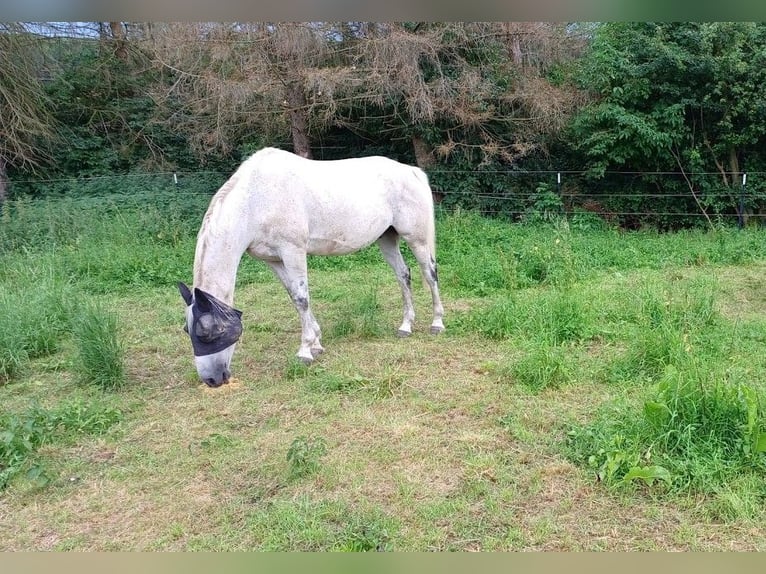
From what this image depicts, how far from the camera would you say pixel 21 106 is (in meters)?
11.0

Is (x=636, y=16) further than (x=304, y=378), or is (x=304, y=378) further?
(x=304, y=378)

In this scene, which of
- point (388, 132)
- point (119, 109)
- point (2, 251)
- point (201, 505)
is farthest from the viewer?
point (119, 109)

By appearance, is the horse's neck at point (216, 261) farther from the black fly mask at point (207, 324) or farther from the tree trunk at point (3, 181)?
the tree trunk at point (3, 181)

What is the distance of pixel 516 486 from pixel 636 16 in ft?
7.49

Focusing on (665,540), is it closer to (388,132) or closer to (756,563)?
(756,563)

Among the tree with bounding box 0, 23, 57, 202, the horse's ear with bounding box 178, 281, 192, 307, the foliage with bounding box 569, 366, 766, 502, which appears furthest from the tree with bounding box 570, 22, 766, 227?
the tree with bounding box 0, 23, 57, 202

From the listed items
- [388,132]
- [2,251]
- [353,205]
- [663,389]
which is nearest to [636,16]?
[663,389]

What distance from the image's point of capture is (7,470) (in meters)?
2.89

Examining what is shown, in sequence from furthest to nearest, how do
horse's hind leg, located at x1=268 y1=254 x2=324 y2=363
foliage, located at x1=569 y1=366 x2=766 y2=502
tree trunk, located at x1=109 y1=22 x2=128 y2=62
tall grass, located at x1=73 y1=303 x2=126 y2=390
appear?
tree trunk, located at x1=109 y1=22 x2=128 y2=62, horse's hind leg, located at x1=268 y1=254 x2=324 y2=363, tall grass, located at x1=73 y1=303 x2=126 y2=390, foliage, located at x1=569 y1=366 x2=766 y2=502

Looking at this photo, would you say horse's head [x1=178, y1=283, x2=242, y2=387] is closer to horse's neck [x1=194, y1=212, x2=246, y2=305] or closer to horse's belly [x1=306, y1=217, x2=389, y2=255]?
horse's neck [x1=194, y1=212, x2=246, y2=305]

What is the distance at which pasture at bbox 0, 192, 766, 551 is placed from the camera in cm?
238

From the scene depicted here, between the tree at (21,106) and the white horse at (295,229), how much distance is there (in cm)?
874

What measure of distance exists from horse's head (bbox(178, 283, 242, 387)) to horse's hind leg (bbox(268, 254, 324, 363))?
92 centimetres

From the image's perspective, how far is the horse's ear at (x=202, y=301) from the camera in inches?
137
